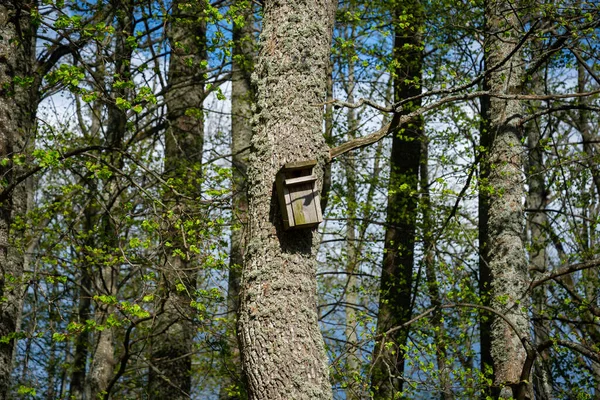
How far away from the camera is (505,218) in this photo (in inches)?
246

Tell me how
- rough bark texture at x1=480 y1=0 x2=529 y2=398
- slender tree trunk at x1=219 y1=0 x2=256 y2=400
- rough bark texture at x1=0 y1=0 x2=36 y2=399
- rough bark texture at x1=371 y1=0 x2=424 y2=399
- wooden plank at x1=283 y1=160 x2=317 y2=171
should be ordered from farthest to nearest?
slender tree trunk at x1=219 y1=0 x2=256 y2=400 → rough bark texture at x1=371 y1=0 x2=424 y2=399 → rough bark texture at x1=480 y1=0 x2=529 y2=398 → rough bark texture at x1=0 y1=0 x2=36 y2=399 → wooden plank at x1=283 y1=160 x2=317 y2=171

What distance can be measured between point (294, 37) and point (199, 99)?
5389 mm

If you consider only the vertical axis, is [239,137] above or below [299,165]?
above

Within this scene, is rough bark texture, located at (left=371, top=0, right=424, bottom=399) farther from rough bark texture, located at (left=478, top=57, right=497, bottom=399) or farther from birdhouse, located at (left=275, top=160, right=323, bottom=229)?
birdhouse, located at (left=275, top=160, right=323, bottom=229)

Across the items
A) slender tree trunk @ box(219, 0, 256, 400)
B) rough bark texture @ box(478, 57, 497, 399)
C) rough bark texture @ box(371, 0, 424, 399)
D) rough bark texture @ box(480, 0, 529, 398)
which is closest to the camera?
rough bark texture @ box(480, 0, 529, 398)

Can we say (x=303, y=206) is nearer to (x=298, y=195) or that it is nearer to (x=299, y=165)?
(x=298, y=195)

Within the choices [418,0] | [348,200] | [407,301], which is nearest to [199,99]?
[348,200]

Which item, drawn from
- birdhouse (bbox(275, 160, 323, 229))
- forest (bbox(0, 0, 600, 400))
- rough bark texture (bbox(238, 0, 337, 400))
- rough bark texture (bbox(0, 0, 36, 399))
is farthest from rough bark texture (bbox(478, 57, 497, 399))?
rough bark texture (bbox(0, 0, 36, 399))

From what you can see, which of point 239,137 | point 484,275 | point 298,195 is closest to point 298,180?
point 298,195

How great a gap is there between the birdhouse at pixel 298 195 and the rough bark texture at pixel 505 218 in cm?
272

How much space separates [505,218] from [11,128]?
4390mm

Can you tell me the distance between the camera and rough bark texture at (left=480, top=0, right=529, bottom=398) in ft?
19.4

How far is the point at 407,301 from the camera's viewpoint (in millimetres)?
8359

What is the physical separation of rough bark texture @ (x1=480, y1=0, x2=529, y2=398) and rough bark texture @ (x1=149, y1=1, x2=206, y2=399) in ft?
9.56
